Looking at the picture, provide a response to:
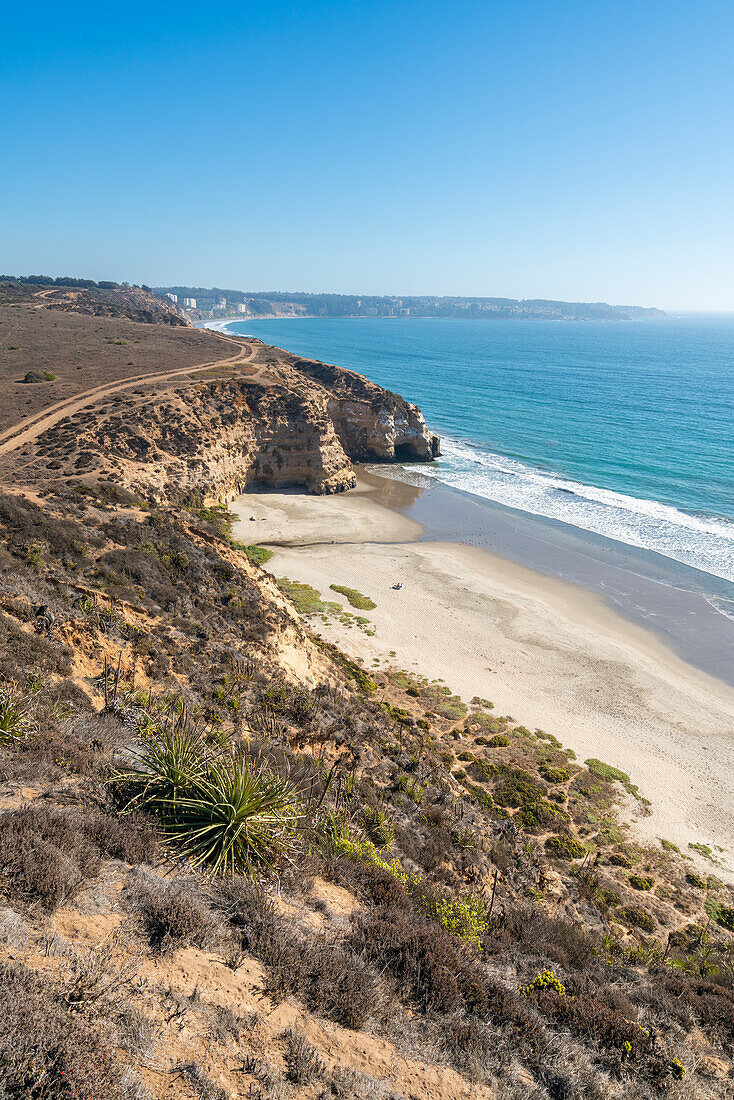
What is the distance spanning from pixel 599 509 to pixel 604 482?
24.5 ft

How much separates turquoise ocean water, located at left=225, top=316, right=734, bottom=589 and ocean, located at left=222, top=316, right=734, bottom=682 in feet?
0.65

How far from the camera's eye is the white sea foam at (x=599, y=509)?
40.0 m

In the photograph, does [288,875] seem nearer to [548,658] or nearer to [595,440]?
[548,658]

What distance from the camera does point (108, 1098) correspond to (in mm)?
3902

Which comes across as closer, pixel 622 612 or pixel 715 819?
pixel 715 819

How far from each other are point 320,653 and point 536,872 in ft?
33.8

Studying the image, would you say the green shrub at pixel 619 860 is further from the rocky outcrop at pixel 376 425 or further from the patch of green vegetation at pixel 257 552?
the rocky outcrop at pixel 376 425

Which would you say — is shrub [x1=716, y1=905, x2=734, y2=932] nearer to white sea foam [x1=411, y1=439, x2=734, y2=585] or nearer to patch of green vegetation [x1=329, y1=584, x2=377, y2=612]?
patch of green vegetation [x1=329, y1=584, x2=377, y2=612]

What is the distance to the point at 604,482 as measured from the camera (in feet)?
177

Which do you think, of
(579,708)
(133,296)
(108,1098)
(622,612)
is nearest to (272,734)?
(108,1098)

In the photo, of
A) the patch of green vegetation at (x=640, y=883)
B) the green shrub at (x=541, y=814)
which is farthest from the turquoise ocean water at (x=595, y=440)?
the patch of green vegetation at (x=640, y=883)

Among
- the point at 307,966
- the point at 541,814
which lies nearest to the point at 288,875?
the point at 307,966

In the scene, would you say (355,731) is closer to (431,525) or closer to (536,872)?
(536,872)

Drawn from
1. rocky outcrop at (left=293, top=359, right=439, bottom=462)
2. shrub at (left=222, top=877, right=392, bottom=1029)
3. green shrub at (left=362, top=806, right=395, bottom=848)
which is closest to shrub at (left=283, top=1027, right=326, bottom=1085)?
shrub at (left=222, top=877, right=392, bottom=1029)
